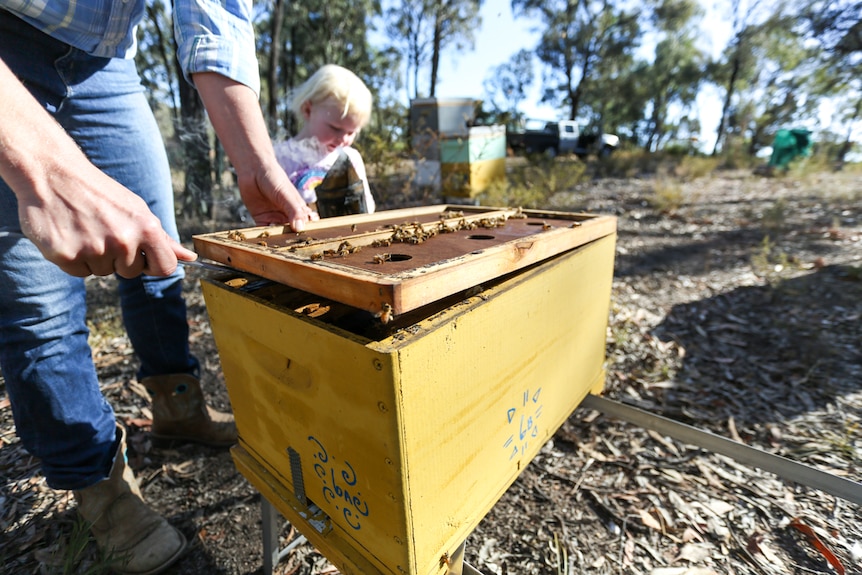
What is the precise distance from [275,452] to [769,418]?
6.93 feet

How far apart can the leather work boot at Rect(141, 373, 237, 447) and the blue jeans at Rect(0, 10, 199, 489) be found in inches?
12.2

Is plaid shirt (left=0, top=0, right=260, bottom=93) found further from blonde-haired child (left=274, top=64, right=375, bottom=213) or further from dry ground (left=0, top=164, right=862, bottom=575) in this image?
dry ground (left=0, top=164, right=862, bottom=575)

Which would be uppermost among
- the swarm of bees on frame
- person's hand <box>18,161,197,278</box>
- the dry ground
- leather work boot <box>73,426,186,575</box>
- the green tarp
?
the green tarp

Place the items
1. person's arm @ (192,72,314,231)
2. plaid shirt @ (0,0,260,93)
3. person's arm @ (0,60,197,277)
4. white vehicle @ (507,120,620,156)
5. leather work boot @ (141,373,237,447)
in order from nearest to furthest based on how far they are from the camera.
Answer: person's arm @ (0,60,197,277) → plaid shirt @ (0,0,260,93) → person's arm @ (192,72,314,231) → leather work boot @ (141,373,237,447) → white vehicle @ (507,120,620,156)

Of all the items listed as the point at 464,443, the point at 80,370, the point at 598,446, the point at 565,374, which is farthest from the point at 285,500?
the point at 598,446

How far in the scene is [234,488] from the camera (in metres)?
1.54

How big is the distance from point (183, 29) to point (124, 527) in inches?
55.2

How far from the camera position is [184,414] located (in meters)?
1.59

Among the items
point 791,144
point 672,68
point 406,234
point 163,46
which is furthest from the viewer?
point 672,68

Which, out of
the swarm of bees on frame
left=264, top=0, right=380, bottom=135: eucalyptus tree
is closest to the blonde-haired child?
the swarm of bees on frame

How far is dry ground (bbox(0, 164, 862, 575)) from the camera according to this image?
1285mm

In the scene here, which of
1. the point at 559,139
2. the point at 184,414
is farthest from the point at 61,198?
the point at 559,139

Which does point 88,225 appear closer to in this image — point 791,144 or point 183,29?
point 183,29

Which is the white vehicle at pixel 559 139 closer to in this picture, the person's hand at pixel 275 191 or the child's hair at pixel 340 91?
the child's hair at pixel 340 91
